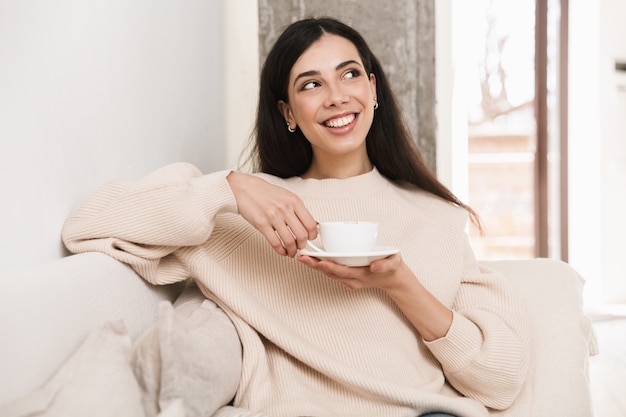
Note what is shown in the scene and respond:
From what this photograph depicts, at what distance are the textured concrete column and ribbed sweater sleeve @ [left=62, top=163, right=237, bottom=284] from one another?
1438 mm

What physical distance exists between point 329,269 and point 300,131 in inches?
29.8

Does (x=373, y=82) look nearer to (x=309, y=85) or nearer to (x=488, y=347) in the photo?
(x=309, y=85)

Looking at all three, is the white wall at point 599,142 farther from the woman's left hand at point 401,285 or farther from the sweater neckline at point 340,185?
the woman's left hand at point 401,285

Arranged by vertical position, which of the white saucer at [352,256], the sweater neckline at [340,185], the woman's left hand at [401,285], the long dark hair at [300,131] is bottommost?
the woman's left hand at [401,285]

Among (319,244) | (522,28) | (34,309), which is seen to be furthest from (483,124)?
(34,309)

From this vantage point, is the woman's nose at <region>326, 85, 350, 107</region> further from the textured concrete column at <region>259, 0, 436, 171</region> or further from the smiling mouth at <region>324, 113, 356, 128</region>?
the textured concrete column at <region>259, 0, 436, 171</region>

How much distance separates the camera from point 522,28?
186 inches

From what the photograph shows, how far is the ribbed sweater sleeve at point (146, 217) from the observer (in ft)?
3.96

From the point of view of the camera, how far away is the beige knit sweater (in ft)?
4.08

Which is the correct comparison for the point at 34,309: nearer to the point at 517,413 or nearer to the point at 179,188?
the point at 179,188

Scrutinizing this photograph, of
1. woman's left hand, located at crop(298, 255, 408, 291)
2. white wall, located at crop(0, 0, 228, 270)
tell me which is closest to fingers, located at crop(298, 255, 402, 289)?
woman's left hand, located at crop(298, 255, 408, 291)

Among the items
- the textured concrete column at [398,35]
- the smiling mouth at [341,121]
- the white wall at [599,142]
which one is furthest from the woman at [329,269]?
the white wall at [599,142]

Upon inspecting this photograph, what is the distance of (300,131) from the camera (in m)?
1.84

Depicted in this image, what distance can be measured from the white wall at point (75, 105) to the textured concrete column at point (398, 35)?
0.69 m
